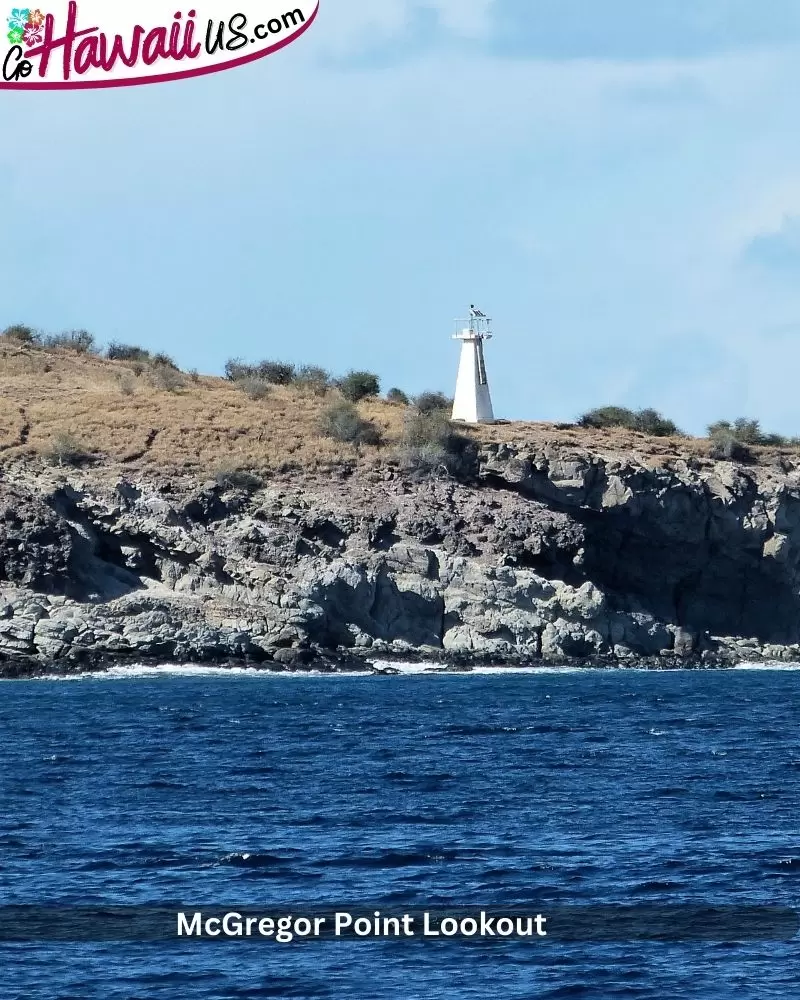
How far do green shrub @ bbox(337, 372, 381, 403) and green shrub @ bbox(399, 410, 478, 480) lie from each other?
47.8 ft

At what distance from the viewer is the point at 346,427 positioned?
7738 cm

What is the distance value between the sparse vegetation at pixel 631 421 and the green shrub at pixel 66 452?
26.8m

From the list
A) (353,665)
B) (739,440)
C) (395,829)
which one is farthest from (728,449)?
(395,829)

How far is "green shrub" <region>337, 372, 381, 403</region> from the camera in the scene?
8931 centimetres

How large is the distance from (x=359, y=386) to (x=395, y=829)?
65343 millimetres

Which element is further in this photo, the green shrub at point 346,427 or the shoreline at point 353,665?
the green shrub at point 346,427

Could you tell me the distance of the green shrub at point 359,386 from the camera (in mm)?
89312

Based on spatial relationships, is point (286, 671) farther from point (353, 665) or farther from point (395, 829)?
point (395, 829)

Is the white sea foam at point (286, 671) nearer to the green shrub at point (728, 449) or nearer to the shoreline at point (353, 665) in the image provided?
the shoreline at point (353, 665)

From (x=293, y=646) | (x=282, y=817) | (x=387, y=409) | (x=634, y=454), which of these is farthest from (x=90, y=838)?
(x=387, y=409)

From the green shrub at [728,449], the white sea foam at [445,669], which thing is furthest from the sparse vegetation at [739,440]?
the white sea foam at [445,669]

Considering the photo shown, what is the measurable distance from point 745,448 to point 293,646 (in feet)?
99.7

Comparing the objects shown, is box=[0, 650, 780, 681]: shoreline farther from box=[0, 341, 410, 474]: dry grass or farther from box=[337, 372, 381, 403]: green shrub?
box=[337, 372, 381, 403]: green shrub

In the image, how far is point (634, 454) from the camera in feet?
251
